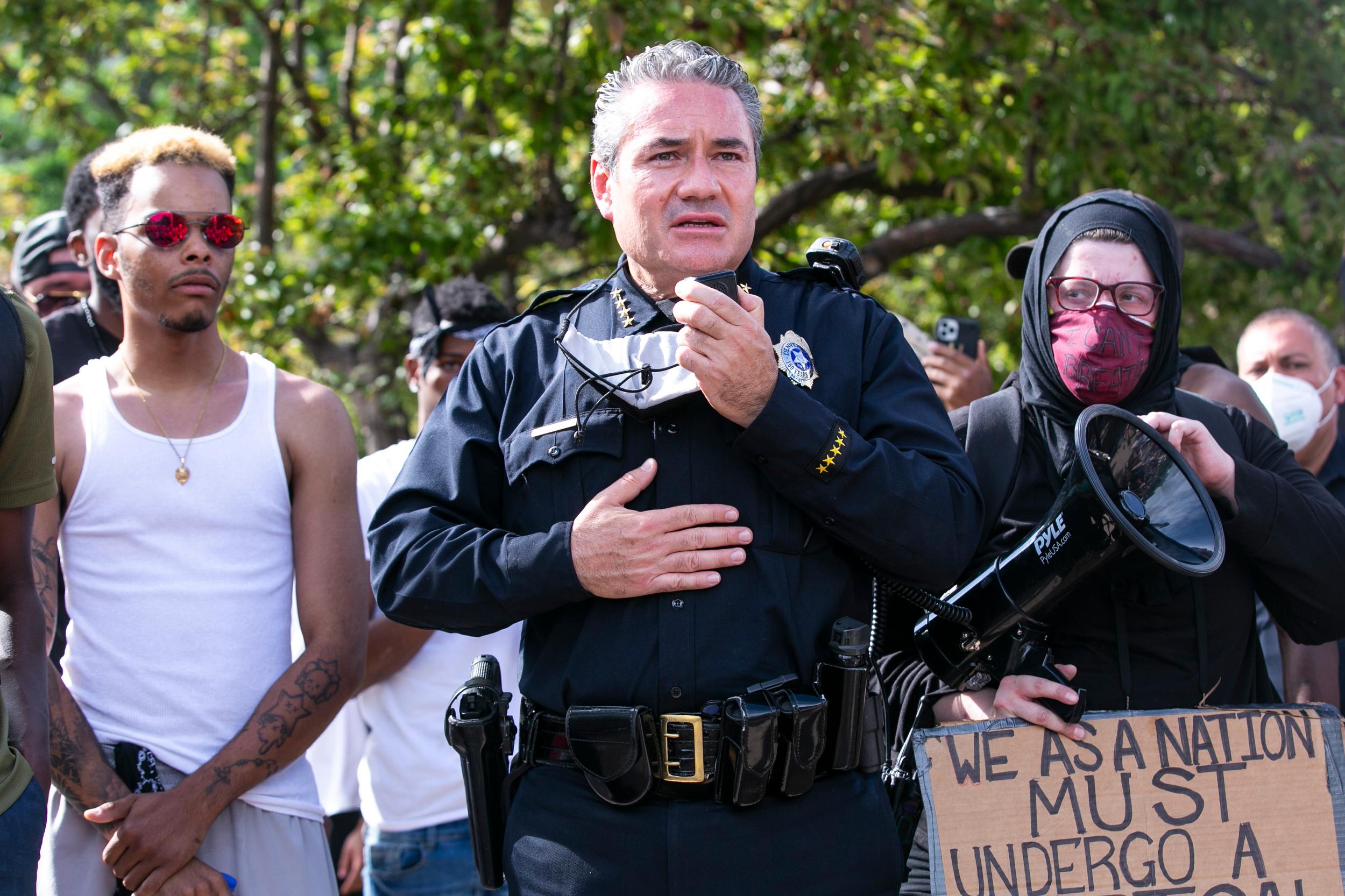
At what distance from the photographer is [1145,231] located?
114 inches

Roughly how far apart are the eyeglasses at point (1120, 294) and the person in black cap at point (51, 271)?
321 centimetres

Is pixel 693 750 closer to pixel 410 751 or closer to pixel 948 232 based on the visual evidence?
pixel 410 751

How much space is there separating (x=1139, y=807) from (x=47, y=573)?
2.42 m

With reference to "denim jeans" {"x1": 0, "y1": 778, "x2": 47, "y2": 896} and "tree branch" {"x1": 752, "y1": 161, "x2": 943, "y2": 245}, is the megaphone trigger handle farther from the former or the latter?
"tree branch" {"x1": 752, "y1": 161, "x2": 943, "y2": 245}

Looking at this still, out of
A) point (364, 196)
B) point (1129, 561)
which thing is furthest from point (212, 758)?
point (364, 196)

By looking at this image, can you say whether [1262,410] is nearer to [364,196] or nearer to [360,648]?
[360,648]

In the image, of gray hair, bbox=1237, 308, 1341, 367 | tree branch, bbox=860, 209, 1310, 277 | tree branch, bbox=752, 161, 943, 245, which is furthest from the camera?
tree branch, bbox=752, 161, 943, 245

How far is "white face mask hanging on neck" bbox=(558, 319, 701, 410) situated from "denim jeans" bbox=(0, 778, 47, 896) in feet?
4.03

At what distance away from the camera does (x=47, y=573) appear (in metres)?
2.86

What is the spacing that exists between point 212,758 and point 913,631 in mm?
1601

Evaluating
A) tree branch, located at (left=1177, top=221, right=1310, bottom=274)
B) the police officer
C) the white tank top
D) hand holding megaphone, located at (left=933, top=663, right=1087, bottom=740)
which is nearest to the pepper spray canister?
the police officer

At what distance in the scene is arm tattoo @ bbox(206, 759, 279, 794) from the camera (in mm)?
2828

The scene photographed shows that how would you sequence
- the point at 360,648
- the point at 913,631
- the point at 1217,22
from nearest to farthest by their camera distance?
the point at 913,631
the point at 360,648
the point at 1217,22

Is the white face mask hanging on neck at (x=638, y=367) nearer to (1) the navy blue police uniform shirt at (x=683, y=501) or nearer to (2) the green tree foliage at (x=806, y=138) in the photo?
(1) the navy blue police uniform shirt at (x=683, y=501)
